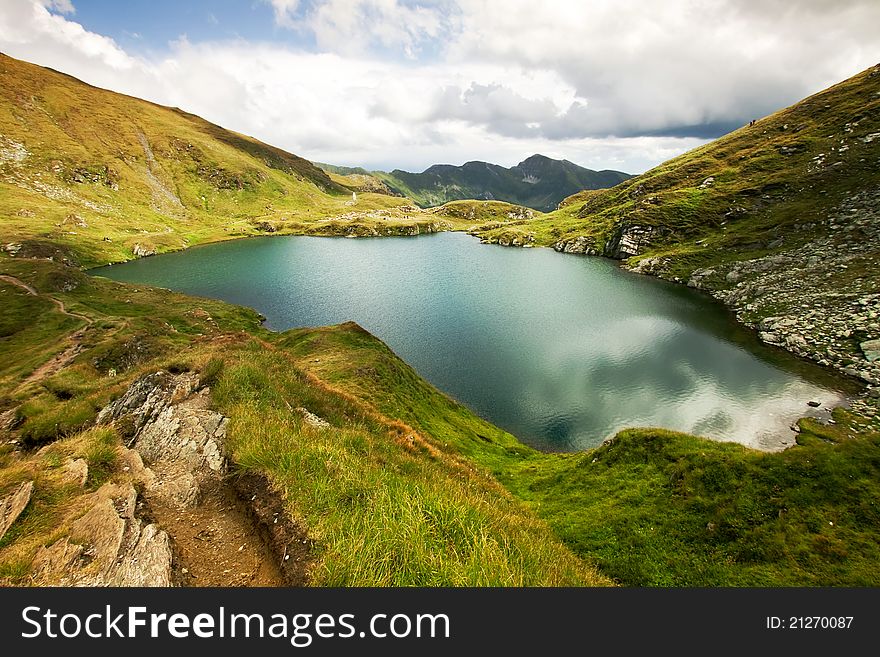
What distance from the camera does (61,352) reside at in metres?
40.8

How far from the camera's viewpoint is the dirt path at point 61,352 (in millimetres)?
35469

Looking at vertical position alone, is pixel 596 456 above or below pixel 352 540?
below

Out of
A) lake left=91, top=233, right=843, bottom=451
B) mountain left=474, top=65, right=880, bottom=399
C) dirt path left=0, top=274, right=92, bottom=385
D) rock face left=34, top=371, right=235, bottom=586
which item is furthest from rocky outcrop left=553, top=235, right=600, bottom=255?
rock face left=34, top=371, right=235, bottom=586

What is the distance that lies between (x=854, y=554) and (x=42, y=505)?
30.0 metres

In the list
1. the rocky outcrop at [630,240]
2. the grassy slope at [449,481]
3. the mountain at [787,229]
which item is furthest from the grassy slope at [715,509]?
the rocky outcrop at [630,240]

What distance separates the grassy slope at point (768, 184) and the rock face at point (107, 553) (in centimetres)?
12963

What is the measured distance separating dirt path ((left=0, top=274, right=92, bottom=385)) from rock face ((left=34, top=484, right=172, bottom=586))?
114ft

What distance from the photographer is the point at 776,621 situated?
23.3 feet

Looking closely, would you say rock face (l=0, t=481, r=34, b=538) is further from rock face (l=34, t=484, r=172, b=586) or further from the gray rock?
the gray rock

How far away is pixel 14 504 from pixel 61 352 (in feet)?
153

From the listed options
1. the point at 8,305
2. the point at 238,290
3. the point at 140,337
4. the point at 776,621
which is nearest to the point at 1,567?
the point at 776,621

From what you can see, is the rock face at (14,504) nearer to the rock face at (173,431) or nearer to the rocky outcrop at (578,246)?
the rock face at (173,431)

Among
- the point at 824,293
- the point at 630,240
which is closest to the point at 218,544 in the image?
the point at 824,293

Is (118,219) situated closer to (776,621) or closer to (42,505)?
(42,505)
